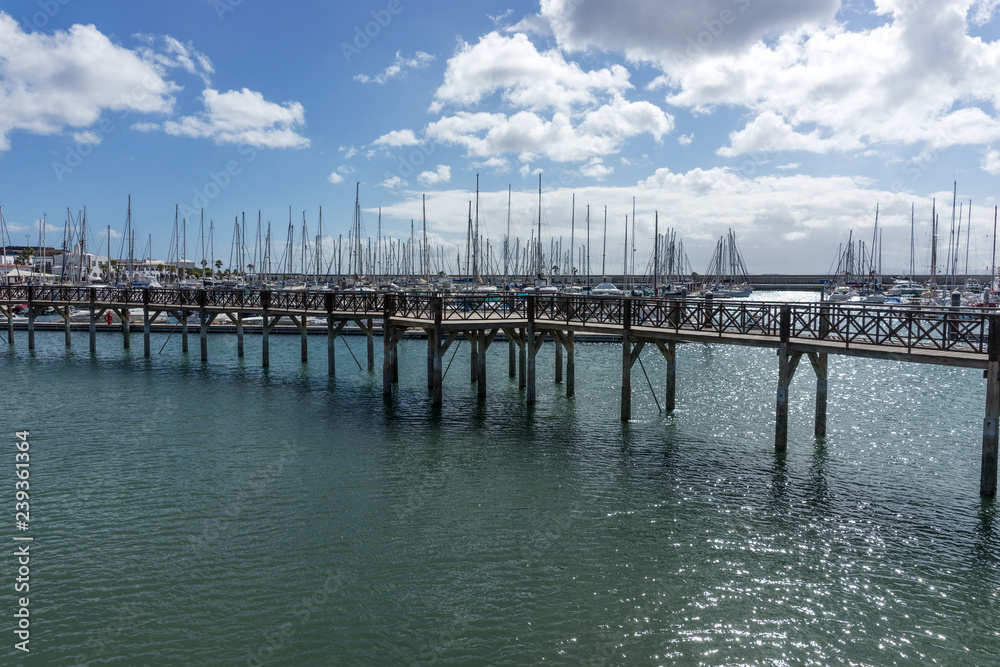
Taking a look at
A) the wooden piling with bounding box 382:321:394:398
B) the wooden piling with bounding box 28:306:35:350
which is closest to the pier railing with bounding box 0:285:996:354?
the wooden piling with bounding box 382:321:394:398

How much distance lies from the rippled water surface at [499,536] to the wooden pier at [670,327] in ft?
8.71

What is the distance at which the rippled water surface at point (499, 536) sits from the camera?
1088cm

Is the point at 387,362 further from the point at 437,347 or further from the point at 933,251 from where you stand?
the point at 933,251

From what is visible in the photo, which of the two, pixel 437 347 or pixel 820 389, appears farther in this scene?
pixel 437 347

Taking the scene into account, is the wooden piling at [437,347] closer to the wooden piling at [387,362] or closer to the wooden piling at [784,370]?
the wooden piling at [387,362]

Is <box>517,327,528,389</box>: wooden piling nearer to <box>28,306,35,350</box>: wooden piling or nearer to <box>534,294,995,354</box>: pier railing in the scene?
<box>534,294,995,354</box>: pier railing

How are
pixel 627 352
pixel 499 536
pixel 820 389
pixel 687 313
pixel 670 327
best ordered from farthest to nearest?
pixel 687 313 → pixel 627 352 → pixel 670 327 → pixel 820 389 → pixel 499 536

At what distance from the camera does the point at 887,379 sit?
136 ft

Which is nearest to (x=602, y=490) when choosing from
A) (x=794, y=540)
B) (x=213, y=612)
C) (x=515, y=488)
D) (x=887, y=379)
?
(x=515, y=488)

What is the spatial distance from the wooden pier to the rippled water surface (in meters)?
2.66

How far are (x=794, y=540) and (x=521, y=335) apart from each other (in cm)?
1956

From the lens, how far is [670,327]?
1019 inches

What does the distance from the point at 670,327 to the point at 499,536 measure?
46.7ft

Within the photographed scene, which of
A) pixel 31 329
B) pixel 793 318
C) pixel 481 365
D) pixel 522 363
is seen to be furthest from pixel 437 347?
pixel 31 329
